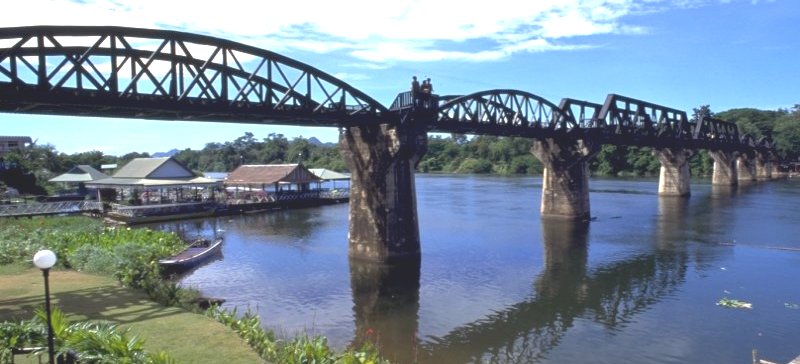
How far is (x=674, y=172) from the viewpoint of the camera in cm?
10056

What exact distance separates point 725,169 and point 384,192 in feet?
378

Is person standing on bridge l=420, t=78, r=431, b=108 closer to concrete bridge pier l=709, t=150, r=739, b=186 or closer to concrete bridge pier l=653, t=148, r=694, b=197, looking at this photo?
concrete bridge pier l=653, t=148, r=694, b=197

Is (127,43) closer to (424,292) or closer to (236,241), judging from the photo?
(424,292)

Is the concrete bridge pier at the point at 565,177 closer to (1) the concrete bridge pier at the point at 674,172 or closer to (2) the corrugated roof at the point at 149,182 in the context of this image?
(1) the concrete bridge pier at the point at 674,172

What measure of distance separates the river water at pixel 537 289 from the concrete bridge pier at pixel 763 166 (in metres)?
101

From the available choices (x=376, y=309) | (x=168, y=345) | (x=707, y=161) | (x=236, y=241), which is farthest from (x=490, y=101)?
(x=707, y=161)

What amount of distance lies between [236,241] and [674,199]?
73.4 meters

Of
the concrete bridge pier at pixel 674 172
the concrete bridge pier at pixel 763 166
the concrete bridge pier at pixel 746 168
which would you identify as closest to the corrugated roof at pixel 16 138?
the concrete bridge pier at pixel 674 172

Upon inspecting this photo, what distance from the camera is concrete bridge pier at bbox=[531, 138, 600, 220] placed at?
2616 inches

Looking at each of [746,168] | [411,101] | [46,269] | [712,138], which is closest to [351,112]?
[411,101]

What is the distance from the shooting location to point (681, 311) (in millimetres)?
28125

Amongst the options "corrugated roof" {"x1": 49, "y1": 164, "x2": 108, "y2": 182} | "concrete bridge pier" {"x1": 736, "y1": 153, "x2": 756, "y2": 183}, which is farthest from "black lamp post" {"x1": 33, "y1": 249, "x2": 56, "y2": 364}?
"concrete bridge pier" {"x1": 736, "y1": 153, "x2": 756, "y2": 183}

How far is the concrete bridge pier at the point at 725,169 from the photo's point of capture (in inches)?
5059

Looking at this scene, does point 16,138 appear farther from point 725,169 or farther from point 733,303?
point 725,169
